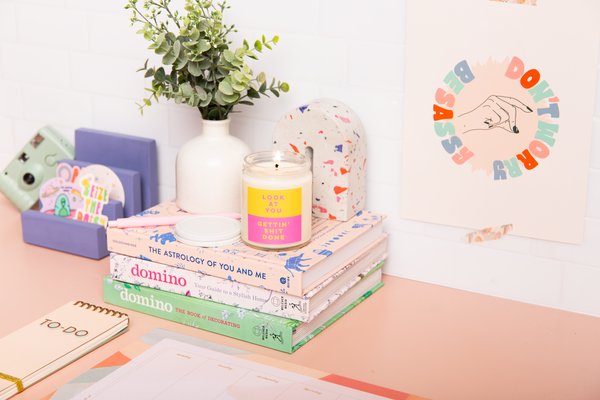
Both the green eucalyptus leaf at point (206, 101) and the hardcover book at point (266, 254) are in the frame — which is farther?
the green eucalyptus leaf at point (206, 101)

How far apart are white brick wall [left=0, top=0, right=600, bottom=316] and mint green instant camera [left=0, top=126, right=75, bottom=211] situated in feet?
0.19

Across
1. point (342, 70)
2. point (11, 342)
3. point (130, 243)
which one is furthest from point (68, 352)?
point (342, 70)

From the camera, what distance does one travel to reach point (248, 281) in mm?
824

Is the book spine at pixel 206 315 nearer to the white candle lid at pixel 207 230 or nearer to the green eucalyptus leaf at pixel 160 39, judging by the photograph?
the white candle lid at pixel 207 230

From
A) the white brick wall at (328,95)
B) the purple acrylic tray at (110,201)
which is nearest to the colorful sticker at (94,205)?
the purple acrylic tray at (110,201)

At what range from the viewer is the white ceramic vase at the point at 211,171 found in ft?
3.14

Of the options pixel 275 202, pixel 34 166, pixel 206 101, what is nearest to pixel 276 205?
pixel 275 202

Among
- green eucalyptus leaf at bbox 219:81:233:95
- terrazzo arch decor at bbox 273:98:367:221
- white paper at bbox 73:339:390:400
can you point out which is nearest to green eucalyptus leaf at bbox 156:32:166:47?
green eucalyptus leaf at bbox 219:81:233:95

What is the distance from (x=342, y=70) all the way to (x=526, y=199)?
1.09 feet

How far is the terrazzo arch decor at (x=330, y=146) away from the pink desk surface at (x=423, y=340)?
6.2 inches

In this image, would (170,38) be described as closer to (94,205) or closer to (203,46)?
(203,46)

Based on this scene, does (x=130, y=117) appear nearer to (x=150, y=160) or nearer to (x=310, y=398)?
(x=150, y=160)

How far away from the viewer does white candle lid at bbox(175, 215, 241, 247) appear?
861 millimetres

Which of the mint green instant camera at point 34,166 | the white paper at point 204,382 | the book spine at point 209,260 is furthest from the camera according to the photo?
the mint green instant camera at point 34,166
